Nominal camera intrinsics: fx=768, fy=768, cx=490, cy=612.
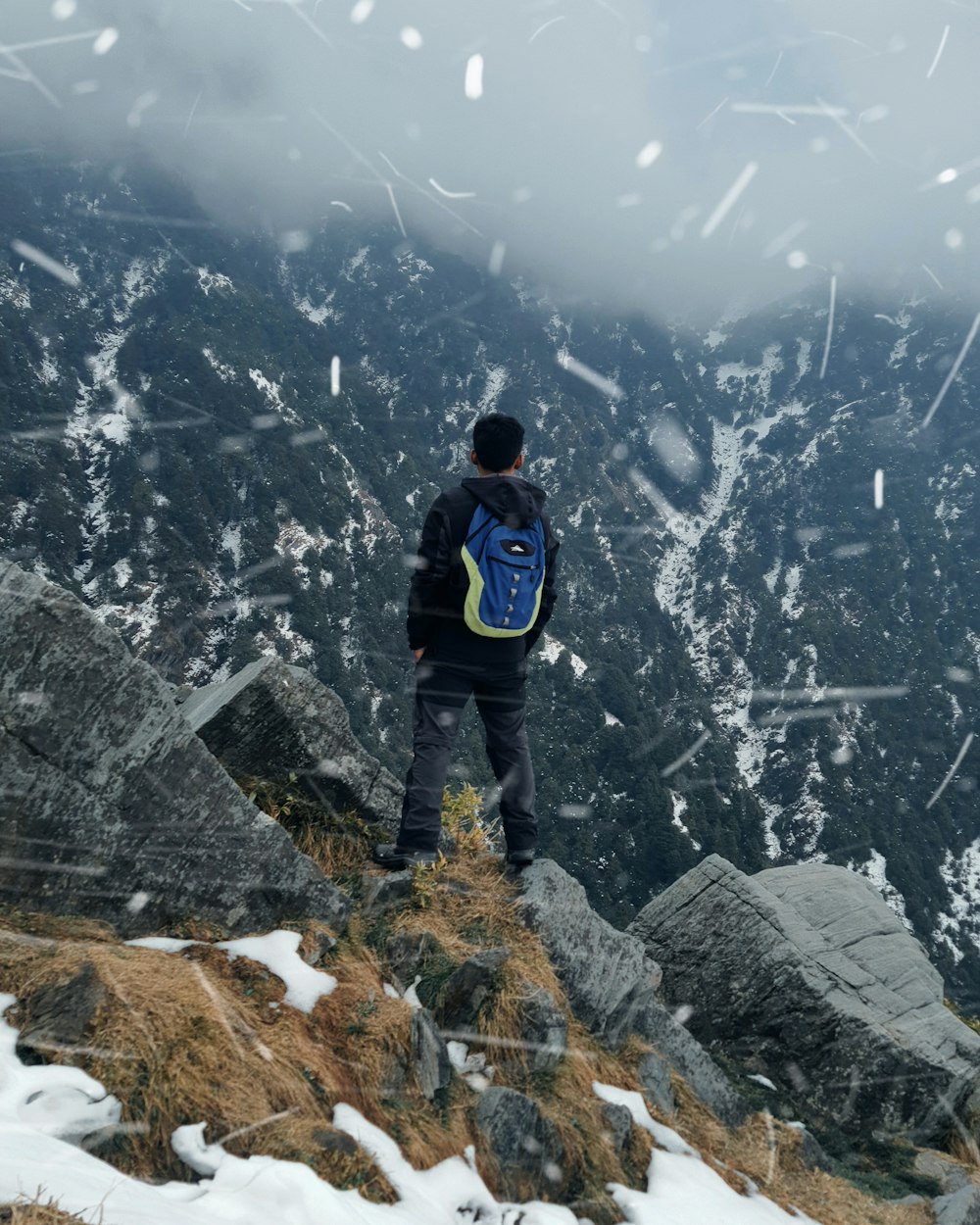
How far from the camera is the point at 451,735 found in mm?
5934

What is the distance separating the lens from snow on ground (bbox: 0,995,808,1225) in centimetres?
234

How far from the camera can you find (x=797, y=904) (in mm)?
11141

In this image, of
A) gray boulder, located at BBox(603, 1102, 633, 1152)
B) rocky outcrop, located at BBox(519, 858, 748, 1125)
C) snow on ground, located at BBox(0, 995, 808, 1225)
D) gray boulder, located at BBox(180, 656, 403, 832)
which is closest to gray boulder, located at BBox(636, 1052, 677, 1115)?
rocky outcrop, located at BBox(519, 858, 748, 1125)

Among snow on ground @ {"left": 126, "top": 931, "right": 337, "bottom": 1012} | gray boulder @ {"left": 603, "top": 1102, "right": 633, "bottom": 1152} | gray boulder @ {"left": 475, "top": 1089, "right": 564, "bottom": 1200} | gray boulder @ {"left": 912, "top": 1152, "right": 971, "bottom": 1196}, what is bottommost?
gray boulder @ {"left": 912, "top": 1152, "right": 971, "bottom": 1196}

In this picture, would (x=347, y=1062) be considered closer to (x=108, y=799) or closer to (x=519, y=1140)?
(x=519, y=1140)

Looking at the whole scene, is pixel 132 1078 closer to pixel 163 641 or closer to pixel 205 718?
→ pixel 205 718

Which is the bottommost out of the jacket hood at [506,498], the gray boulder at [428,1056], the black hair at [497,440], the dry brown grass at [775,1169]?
the dry brown grass at [775,1169]

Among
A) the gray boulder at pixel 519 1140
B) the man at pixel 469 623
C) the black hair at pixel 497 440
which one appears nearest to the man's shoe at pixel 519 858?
the man at pixel 469 623

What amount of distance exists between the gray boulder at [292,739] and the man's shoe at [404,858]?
0.67 metres

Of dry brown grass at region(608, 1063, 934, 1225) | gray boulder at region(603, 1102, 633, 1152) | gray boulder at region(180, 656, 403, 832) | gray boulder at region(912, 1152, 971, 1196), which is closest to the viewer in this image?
gray boulder at region(603, 1102, 633, 1152)

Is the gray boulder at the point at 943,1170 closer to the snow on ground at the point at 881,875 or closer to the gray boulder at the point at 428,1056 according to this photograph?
the gray boulder at the point at 428,1056

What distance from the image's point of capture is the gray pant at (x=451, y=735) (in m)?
5.80

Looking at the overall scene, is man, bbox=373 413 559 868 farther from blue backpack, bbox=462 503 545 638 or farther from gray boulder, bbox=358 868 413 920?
gray boulder, bbox=358 868 413 920

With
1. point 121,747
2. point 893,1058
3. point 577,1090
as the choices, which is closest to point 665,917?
point 893,1058
